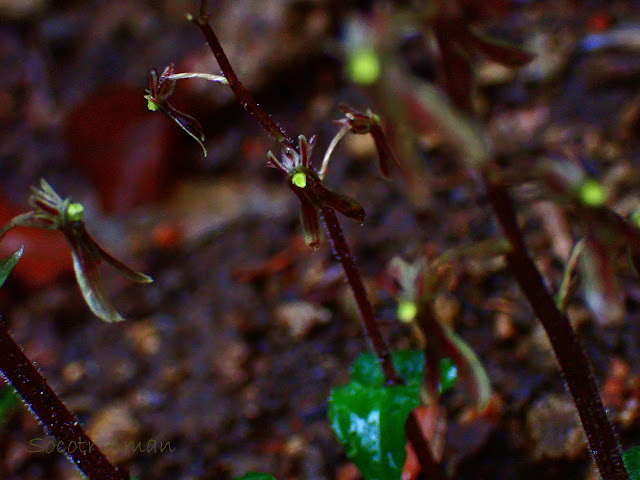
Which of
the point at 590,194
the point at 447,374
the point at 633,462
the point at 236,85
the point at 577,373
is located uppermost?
the point at 236,85

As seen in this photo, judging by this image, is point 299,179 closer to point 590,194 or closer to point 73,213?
point 73,213

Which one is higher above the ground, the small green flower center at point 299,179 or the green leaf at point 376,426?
the small green flower center at point 299,179

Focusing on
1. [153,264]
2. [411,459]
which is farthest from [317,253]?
[411,459]

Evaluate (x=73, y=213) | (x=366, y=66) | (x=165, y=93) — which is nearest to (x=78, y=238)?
(x=73, y=213)

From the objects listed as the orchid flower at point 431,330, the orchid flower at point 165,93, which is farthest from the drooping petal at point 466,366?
the orchid flower at point 165,93

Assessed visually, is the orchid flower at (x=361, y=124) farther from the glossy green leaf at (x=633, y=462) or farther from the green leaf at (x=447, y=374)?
the glossy green leaf at (x=633, y=462)

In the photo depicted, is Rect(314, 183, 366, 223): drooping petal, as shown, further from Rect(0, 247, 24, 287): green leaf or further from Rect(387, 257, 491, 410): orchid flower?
Rect(0, 247, 24, 287): green leaf

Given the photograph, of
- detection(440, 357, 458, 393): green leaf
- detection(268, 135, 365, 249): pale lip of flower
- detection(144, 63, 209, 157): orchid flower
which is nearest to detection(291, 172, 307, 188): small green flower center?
detection(268, 135, 365, 249): pale lip of flower
